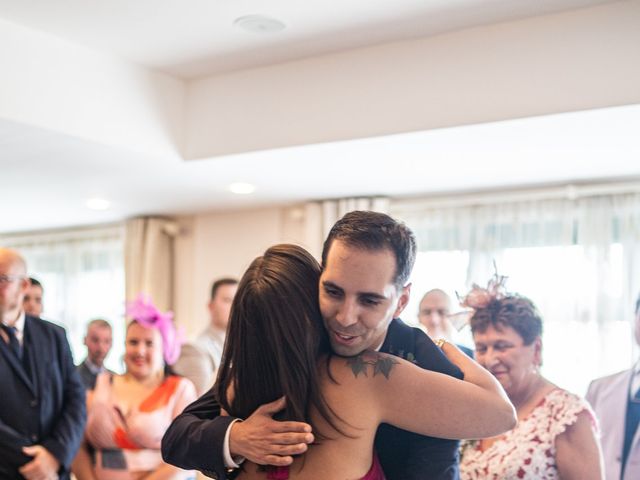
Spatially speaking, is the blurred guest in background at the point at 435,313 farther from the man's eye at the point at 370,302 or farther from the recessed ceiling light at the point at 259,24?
the man's eye at the point at 370,302

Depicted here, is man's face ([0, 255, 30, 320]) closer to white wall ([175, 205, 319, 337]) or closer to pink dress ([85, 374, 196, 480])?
pink dress ([85, 374, 196, 480])

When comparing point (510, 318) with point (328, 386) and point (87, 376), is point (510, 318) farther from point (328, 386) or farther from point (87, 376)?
point (87, 376)

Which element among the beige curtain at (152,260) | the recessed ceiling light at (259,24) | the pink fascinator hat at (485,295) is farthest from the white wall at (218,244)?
the pink fascinator hat at (485,295)

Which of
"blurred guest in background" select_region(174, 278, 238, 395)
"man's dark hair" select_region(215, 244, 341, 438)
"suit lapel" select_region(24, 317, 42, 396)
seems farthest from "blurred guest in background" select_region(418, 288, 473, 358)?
"man's dark hair" select_region(215, 244, 341, 438)

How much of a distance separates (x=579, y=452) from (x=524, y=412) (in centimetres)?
22

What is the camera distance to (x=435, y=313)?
3.98 metres

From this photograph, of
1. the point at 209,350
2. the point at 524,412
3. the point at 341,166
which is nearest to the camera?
the point at 524,412

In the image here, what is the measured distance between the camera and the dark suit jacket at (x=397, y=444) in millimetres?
1830

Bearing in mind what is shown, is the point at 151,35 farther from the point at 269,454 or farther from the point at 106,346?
the point at 269,454

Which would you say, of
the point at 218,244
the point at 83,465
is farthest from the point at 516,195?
the point at 83,465

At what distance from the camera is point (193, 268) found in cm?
665

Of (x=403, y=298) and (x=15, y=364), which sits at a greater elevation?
(x=403, y=298)

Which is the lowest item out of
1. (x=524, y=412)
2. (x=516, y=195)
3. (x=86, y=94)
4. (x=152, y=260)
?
(x=524, y=412)

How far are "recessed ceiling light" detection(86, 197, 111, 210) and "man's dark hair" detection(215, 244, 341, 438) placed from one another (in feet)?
14.4
